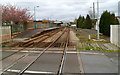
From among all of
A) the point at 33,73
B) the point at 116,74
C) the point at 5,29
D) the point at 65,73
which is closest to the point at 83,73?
the point at 65,73

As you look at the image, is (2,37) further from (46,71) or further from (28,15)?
(28,15)

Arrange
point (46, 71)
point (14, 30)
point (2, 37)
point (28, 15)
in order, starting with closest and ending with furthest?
point (46, 71) < point (2, 37) < point (14, 30) < point (28, 15)

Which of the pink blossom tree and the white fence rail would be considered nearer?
the white fence rail

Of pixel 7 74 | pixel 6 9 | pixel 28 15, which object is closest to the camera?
pixel 7 74

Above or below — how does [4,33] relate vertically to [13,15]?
below

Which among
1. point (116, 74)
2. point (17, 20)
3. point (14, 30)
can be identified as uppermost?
point (17, 20)

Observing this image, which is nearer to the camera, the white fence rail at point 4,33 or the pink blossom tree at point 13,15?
the white fence rail at point 4,33

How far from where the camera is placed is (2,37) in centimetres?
2045

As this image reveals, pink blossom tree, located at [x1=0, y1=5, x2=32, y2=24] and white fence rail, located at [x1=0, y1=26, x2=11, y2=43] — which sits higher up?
pink blossom tree, located at [x1=0, y1=5, x2=32, y2=24]

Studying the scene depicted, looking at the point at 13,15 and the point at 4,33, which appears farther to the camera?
the point at 13,15

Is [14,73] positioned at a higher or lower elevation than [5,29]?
lower

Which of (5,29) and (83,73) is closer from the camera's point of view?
(83,73)

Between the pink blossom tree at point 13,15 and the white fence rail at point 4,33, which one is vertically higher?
the pink blossom tree at point 13,15

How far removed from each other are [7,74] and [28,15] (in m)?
32.7
